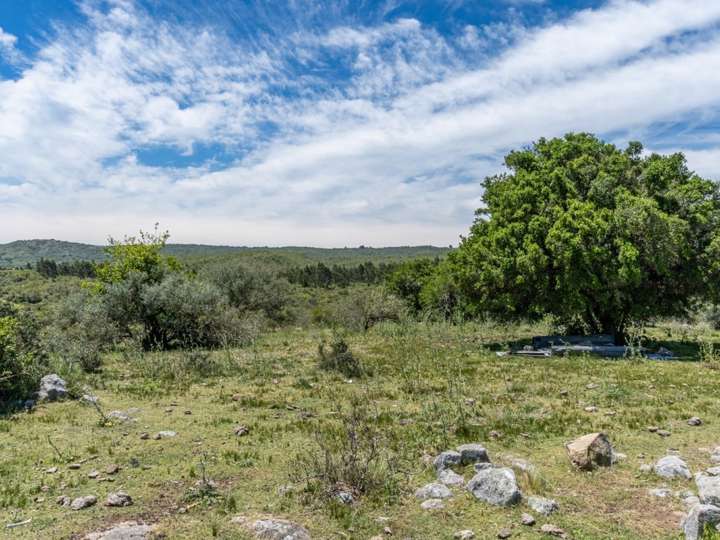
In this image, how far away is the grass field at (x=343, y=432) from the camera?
502 centimetres

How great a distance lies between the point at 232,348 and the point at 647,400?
13.3m

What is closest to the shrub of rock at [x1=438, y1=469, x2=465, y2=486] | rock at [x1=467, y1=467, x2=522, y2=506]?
rock at [x1=438, y1=469, x2=465, y2=486]

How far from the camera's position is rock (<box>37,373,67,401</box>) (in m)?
10.1

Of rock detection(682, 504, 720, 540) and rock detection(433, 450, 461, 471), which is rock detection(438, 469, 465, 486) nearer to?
rock detection(433, 450, 461, 471)

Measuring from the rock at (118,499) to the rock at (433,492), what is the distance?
126 inches

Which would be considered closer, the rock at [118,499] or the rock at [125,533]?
the rock at [125,533]

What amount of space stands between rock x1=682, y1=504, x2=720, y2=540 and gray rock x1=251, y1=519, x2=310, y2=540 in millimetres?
3469

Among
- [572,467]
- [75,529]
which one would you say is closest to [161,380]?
[75,529]

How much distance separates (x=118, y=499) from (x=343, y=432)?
3332 millimetres

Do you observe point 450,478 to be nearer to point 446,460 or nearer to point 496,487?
point 446,460

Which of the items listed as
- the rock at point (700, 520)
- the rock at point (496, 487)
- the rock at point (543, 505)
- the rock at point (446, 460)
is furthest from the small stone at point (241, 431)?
the rock at point (700, 520)

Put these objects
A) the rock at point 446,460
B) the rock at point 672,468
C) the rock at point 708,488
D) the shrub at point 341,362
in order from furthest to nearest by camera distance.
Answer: the shrub at point 341,362 < the rock at point 446,460 < the rock at point 672,468 < the rock at point 708,488

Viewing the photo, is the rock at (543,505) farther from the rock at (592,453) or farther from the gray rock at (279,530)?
the gray rock at (279,530)

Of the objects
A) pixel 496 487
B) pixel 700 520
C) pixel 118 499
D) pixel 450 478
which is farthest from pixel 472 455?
pixel 118 499
